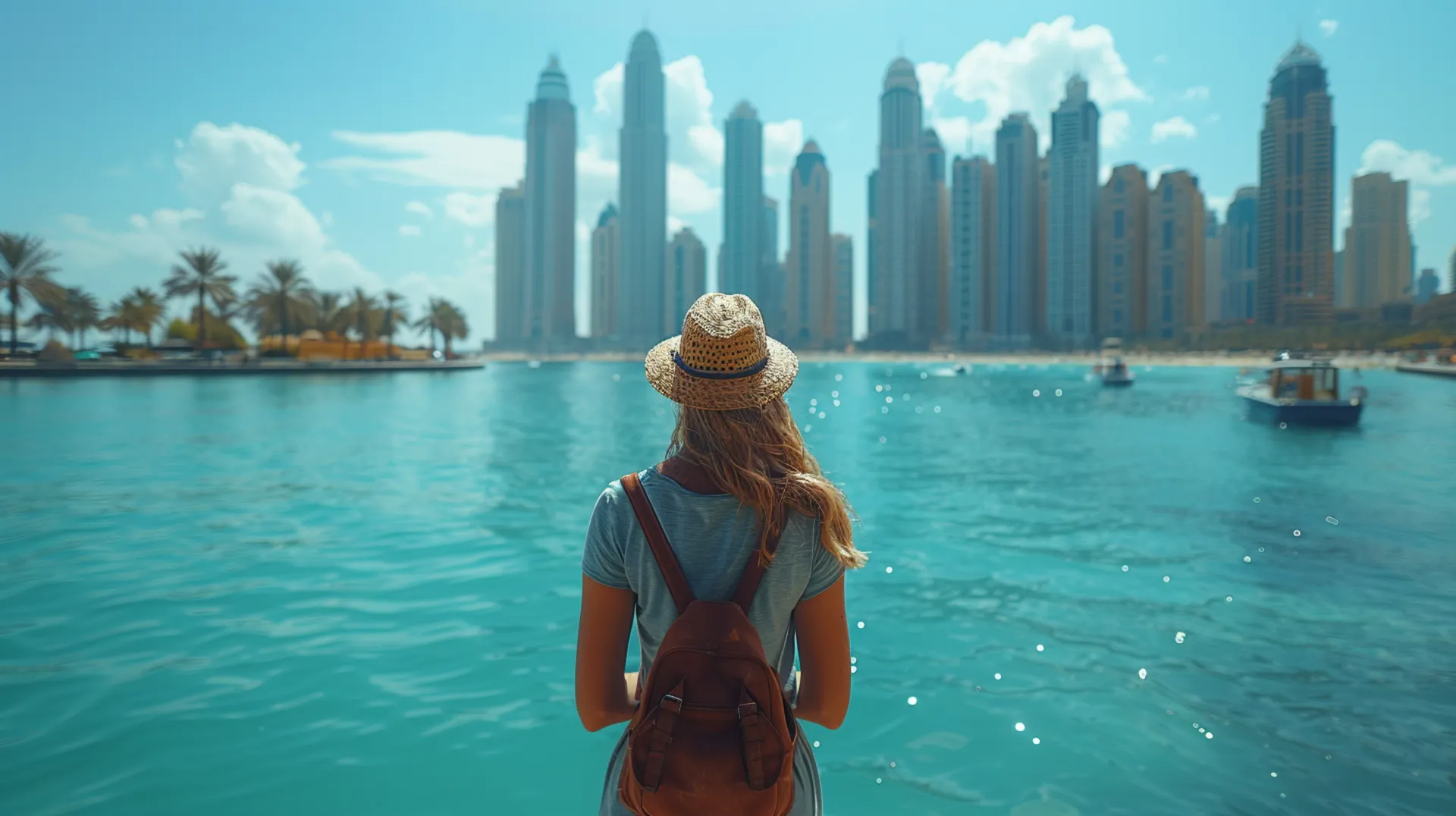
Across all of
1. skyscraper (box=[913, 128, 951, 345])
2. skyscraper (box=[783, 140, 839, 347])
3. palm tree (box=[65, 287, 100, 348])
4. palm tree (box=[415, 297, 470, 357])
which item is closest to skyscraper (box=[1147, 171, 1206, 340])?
skyscraper (box=[913, 128, 951, 345])

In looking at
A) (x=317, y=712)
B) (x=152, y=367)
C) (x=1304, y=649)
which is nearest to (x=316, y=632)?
(x=317, y=712)

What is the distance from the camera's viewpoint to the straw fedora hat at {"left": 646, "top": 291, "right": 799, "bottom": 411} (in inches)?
64.3

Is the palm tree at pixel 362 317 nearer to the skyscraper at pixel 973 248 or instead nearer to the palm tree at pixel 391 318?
the palm tree at pixel 391 318

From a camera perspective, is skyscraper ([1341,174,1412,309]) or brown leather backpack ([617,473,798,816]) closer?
brown leather backpack ([617,473,798,816])

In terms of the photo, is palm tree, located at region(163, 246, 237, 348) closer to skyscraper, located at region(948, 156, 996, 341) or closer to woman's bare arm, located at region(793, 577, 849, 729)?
woman's bare arm, located at region(793, 577, 849, 729)

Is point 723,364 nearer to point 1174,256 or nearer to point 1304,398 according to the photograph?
point 1304,398

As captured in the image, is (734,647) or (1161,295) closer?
(734,647)

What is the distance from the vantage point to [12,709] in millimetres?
5465

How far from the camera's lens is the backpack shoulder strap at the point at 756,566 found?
62.2 inches

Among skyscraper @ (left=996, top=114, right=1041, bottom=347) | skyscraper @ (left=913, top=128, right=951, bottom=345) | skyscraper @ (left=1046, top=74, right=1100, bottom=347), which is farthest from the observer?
skyscraper @ (left=913, top=128, right=951, bottom=345)

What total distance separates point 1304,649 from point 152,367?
64742mm

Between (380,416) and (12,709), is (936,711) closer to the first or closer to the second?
(12,709)

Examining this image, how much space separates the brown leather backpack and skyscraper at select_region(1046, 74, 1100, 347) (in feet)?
561

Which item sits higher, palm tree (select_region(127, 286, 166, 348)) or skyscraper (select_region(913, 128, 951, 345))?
skyscraper (select_region(913, 128, 951, 345))
